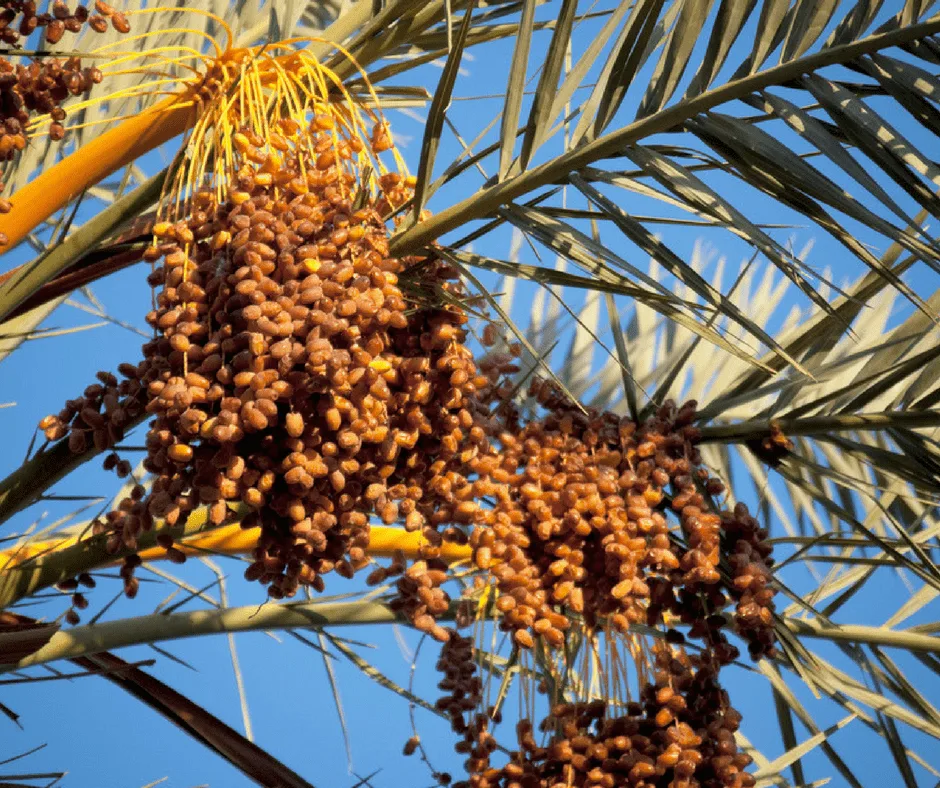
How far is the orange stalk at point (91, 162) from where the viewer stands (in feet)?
4.35

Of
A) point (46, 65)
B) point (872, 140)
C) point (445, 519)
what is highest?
point (46, 65)

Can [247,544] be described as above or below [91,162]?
below

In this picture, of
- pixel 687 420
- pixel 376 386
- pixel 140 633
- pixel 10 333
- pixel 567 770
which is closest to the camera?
pixel 376 386

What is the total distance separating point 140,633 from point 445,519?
565 mm

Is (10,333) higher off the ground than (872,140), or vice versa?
(10,333)

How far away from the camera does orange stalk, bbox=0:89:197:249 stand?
1327 millimetres

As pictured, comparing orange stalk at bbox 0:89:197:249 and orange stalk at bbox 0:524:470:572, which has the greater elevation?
orange stalk at bbox 0:89:197:249

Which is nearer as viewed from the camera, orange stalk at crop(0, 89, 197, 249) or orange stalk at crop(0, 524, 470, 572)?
orange stalk at crop(0, 89, 197, 249)

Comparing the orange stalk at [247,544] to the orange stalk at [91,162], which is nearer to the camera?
the orange stalk at [91,162]

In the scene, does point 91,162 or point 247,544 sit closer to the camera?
point 91,162

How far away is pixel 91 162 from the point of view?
1.34 metres

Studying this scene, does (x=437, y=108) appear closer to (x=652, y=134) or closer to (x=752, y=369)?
(x=652, y=134)

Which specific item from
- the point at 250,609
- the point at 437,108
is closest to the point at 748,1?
the point at 437,108

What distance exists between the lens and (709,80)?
113cm
